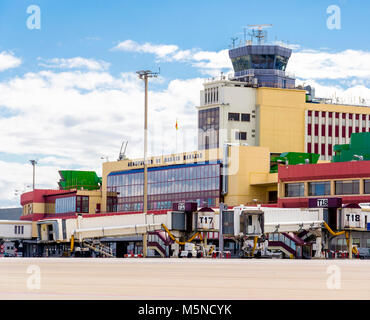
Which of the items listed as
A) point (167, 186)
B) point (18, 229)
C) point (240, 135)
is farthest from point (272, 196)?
point (18, 229)

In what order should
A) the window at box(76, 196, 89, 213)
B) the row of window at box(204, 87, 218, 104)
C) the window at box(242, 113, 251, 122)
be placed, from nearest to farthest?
the window at box(76, 196, 89, 213), the window at box(242, 113, 251, 122), the row of window at box(204, 87, 218, 104)

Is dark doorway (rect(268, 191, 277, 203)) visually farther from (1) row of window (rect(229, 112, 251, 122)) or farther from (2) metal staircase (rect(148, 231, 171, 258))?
(1) row of window (rect(229, 112, 251, 122))

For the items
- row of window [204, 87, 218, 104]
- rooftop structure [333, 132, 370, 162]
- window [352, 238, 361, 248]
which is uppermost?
row of window [204, 87, 218, 104]

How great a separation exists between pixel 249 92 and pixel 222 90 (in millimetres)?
7000

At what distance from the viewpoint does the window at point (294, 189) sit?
429ft

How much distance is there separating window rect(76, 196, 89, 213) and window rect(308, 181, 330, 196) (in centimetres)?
6945

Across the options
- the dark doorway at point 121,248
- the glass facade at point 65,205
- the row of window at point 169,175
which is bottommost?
the dark doorway at point 121,248

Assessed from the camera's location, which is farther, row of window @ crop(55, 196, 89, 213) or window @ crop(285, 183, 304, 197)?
row of window @ crop(55, 196, 89, 213)

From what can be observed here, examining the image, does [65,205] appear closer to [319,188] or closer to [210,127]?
[210,127]

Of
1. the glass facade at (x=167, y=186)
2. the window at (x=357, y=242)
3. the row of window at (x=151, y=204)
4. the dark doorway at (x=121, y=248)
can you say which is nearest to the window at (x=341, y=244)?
the window at (x=357, y=242)

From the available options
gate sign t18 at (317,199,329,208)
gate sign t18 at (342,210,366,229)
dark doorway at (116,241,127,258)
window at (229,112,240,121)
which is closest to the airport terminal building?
window at (229,112,240,121)

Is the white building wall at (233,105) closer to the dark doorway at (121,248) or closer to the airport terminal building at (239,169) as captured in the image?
the airport terminal building at (239,169)

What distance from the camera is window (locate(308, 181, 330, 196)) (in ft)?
414

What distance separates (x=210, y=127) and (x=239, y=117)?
7.71 meters
